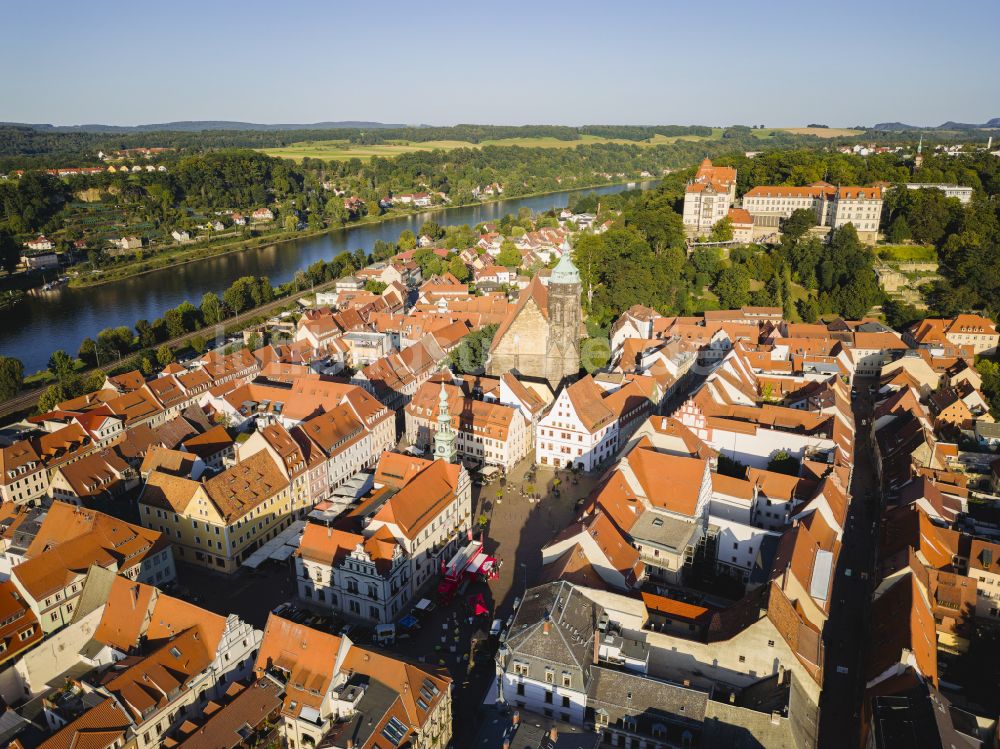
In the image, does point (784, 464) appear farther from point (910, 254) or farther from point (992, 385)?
point (910, 254)

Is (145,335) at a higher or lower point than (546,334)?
lower

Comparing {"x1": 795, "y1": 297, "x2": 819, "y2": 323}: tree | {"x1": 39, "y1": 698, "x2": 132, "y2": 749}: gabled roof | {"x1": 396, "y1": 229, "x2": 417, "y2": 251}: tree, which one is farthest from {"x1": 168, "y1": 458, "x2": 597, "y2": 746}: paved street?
{"x1": 396, "y1": 229, "x2": 417, "y2": 251}: tree

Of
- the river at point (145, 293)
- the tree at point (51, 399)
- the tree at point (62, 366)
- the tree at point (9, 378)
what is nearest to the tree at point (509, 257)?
the river at point (145, 293)

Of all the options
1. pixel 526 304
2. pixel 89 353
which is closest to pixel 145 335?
pixel 89 353

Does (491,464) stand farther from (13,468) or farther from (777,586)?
(13,468)

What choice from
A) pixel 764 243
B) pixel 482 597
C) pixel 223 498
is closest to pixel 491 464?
pixel 482 597

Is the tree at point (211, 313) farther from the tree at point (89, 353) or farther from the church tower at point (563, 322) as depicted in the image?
A: the church tower at point (563, 322)
